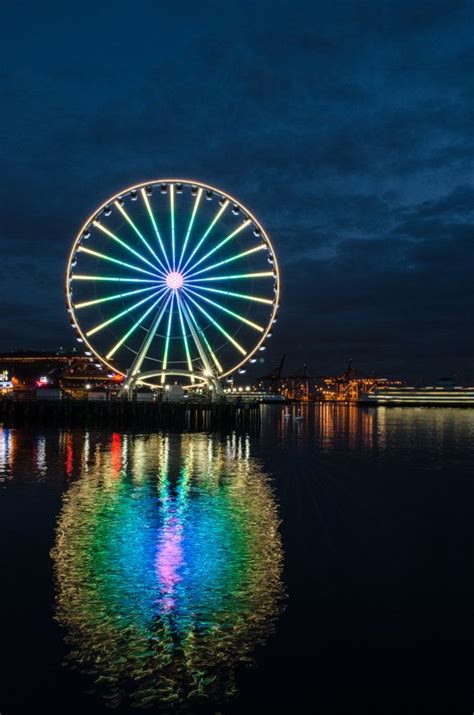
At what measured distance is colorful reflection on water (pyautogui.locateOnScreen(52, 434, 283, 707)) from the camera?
11742 millimetres

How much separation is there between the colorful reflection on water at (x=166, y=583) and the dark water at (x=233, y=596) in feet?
0.15

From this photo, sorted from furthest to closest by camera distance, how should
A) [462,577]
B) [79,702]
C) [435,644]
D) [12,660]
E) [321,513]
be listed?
[321,513]
[462,577]
[435,644]
[12,660]
[79,702]

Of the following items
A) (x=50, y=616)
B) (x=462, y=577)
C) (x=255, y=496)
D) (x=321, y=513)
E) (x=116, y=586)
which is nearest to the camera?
(x=50, y=616)

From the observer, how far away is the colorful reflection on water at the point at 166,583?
1174cm

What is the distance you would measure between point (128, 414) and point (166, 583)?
1971 inches

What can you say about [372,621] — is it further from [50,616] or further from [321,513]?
[321,513]

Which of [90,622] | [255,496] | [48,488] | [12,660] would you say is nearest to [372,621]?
[90,622]

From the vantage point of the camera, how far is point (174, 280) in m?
54.6

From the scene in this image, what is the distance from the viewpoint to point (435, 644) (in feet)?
43.2

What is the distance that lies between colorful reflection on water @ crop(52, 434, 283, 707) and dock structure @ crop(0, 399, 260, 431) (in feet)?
112

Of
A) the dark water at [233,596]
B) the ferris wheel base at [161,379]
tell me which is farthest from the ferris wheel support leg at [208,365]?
the dark water at [233,596]

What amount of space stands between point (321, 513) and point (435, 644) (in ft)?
40.9

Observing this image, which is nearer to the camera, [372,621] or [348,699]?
[348,699]

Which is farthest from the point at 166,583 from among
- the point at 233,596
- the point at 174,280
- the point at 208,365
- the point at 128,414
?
the point at 128,414
